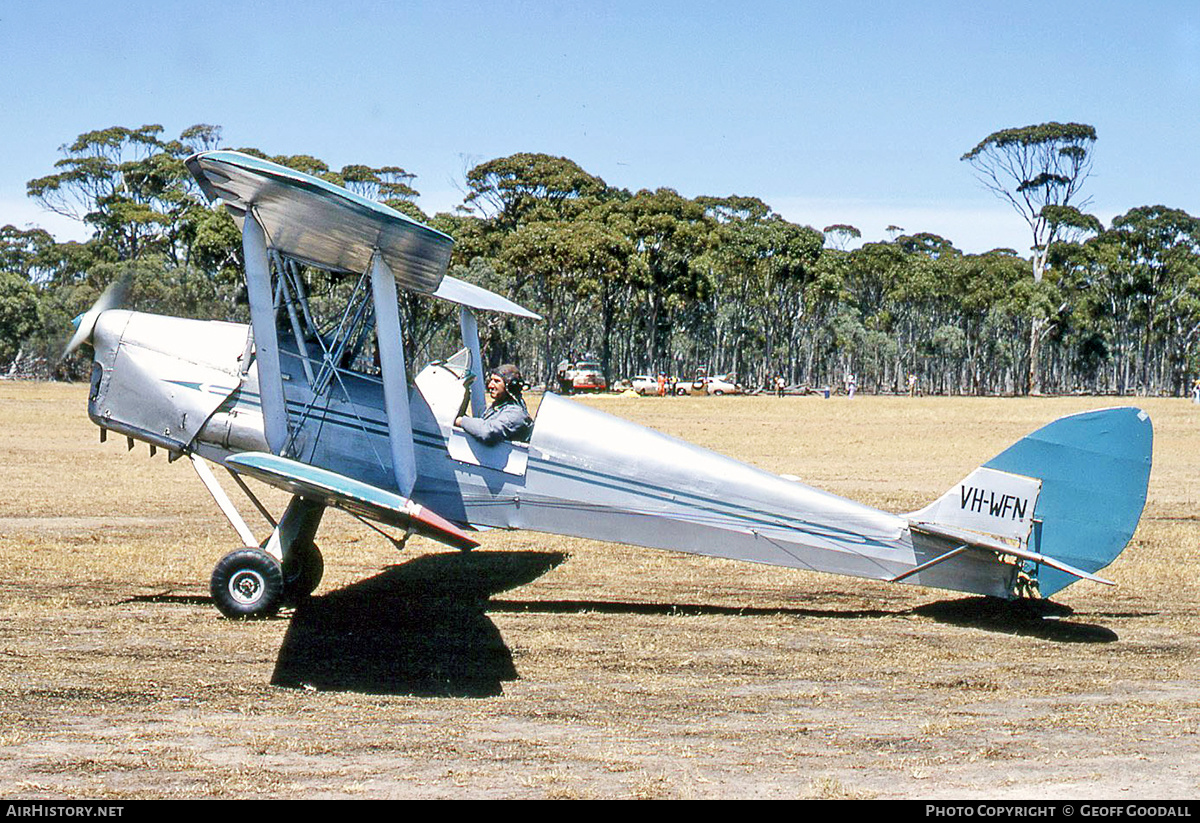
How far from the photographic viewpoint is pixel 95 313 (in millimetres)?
9406

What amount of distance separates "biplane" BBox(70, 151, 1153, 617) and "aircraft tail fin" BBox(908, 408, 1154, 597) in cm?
1

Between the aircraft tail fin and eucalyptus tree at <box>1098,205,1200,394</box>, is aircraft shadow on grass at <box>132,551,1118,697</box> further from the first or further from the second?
eucalyptus tree at <box>1098,205,1200,394</box>

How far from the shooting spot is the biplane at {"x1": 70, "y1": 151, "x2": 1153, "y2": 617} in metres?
8.45

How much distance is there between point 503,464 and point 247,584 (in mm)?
2121

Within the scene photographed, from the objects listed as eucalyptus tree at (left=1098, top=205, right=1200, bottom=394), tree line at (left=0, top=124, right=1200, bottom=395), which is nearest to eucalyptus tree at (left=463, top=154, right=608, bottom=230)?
tree line at (left=0, top=124, right=1200, bottom=395)

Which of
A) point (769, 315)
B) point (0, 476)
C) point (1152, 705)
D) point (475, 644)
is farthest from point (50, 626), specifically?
point (769, 315)

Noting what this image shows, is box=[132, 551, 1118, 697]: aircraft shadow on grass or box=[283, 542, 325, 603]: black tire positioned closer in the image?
box=[132, 551, 1118, 697]: aircraft shadow on grass

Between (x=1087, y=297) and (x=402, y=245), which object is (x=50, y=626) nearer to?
(x=402, y=245)

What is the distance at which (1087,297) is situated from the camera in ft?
303

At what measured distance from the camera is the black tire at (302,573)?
9.63 metres

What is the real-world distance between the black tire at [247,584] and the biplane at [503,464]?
15 millimetres

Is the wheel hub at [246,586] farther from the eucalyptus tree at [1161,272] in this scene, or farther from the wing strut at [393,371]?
the eucalyptus tree at [1161,272]
